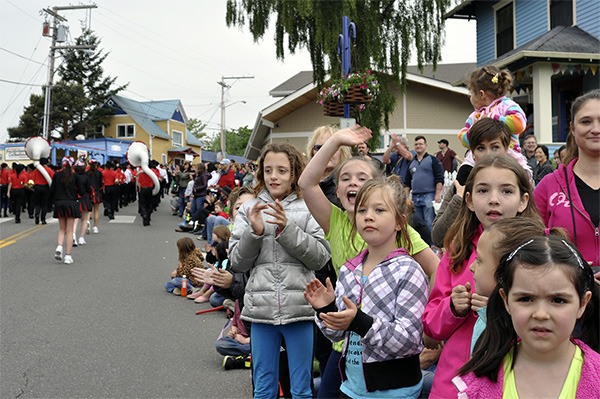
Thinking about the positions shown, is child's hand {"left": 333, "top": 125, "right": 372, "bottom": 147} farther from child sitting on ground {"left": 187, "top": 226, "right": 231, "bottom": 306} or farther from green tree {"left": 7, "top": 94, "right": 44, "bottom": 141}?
green tree {"left": 7, "top": 94, "right": 44, "bottom": 141}

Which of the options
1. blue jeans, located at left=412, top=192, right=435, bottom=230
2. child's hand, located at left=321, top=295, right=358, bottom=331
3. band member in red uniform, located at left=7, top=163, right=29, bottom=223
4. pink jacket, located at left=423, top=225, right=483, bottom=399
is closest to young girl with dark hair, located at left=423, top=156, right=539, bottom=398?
pink jacket, located at left=423, top=225, right=483, bottom=399

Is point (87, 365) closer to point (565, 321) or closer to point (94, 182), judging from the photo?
point (565, 321)

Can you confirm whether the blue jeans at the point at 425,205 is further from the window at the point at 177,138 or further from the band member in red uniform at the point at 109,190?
the window at the point at 177,138

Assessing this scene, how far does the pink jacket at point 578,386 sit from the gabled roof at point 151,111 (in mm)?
62934

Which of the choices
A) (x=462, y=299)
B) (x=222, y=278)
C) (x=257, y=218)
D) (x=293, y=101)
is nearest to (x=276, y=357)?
(x=222, y=278)

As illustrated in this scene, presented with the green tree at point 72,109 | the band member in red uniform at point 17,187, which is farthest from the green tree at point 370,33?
the green tree at point 72,109

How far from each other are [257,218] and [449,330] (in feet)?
5.08

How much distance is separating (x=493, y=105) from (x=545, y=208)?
1.26m

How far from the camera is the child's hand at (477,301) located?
7.53ft

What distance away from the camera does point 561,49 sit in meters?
15.8

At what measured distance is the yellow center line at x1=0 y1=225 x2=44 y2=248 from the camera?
50.5ft

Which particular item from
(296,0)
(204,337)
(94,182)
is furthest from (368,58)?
(204,337)

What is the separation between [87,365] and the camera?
5969 millimetres

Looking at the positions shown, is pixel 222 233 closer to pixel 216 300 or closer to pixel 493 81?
pixel 216 300
